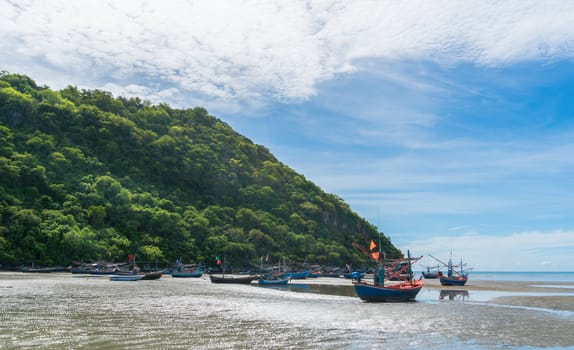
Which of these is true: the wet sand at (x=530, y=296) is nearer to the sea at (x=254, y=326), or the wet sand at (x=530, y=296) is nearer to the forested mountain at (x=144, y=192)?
the sea at (x=254, y=326)

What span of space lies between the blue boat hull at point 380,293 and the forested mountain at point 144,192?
56780 millimetres

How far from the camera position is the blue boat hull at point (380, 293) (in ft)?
118

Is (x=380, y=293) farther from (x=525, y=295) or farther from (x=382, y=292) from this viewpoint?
(x=525, y=295)

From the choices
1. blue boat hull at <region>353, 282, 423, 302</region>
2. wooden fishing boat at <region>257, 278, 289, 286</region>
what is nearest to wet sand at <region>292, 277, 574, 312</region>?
blue boat hull at <region>353, 282, 423, 302</region>

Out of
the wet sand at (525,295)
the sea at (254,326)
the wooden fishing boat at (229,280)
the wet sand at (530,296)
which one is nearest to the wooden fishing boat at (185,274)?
the wooden fishing boat at (229,280)

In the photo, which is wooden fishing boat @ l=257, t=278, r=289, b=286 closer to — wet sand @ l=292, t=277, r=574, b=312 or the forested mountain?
wet sand @ l=292, t=277, r=574, b=312

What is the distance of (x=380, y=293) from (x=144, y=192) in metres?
83.4

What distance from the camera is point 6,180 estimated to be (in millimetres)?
81312

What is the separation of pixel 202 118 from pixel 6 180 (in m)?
97.2

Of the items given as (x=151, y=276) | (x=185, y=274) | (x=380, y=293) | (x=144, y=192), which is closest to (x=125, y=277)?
(x=151, y=276)

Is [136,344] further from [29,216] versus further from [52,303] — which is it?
[29,216]

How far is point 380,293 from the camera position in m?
36.4

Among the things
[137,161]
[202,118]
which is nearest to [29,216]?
[137,161]

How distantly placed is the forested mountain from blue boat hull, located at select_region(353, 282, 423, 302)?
186 ft
